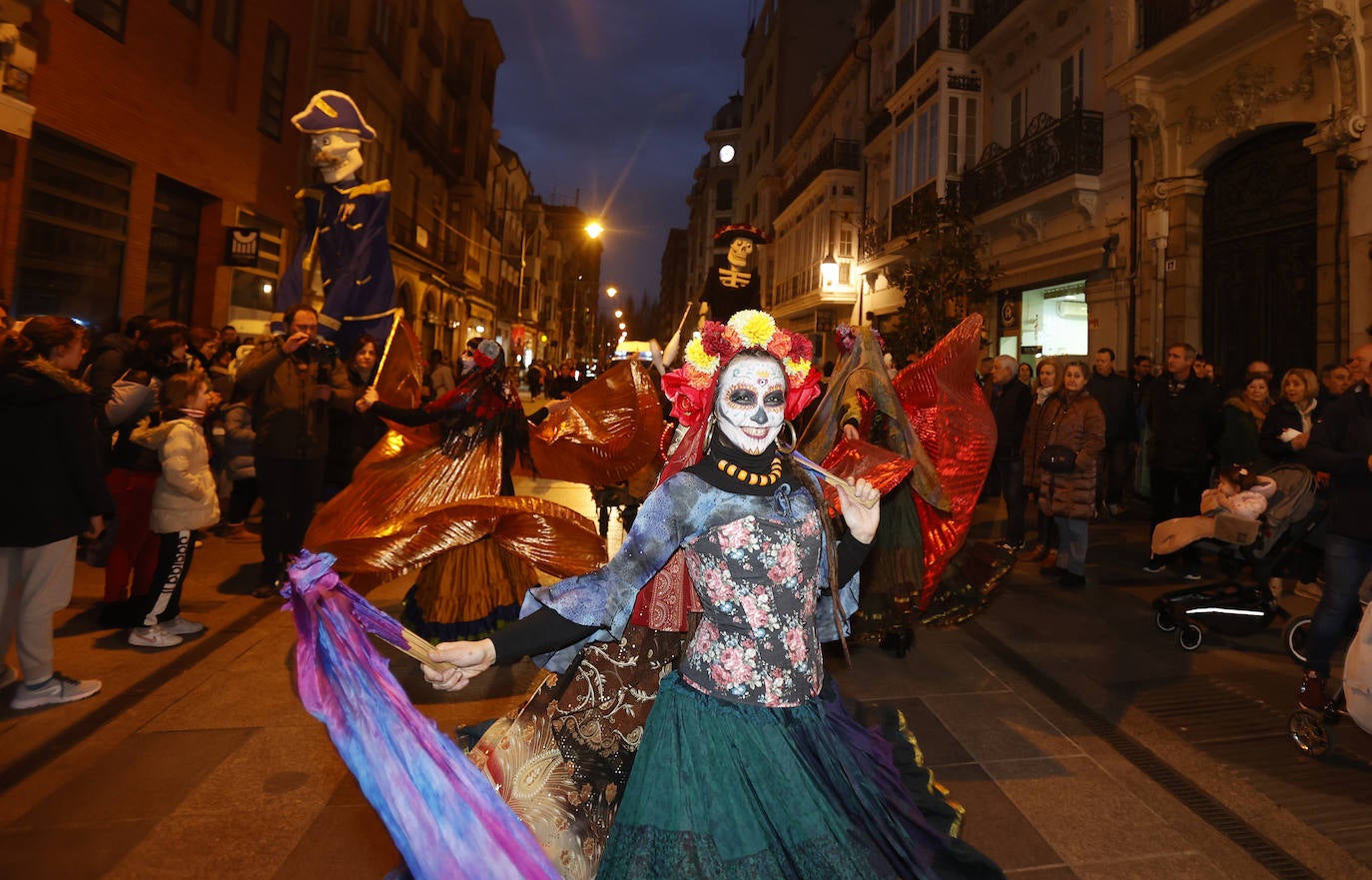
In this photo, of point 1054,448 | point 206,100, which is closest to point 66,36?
point 206,100

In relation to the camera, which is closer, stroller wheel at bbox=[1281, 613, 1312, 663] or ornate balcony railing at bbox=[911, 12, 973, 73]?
stroller wheel at bbox=[1281, 613, 1312, 663]

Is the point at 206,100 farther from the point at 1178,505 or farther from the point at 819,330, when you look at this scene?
the point at 819,330

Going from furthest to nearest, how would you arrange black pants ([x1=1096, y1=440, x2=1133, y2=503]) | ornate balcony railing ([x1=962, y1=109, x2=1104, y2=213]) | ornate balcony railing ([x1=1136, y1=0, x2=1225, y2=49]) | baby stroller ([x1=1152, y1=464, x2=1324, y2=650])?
1. ornate balcony railing ([x1=962, y1=109, x2=1104, y2=213])
2. ornate balcony railing ([x1=1136, y1=0, x2=1225, y2=49])
3. black pants ([x1=1096, y1=440, x2=1133, y2=503])
4. baby stroller ([x1=1152, y1=464, x2=1324, y2=650])

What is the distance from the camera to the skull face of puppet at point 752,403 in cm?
215

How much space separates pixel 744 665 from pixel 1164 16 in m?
13.7

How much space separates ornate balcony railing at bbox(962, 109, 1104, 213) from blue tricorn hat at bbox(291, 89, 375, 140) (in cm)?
1191

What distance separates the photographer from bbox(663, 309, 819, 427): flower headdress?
2.27 metres

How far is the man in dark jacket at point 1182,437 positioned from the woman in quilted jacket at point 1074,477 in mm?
1060

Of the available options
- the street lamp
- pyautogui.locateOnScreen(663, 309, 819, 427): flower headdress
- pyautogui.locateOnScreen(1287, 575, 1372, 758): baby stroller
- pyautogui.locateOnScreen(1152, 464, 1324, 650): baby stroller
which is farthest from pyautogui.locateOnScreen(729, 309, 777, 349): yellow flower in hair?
the street lamp

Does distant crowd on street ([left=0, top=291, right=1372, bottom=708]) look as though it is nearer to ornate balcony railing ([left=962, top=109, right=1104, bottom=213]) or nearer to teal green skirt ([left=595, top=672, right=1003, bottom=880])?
teal green skirt ([left=595, top=672, right=1003, bottom=880])

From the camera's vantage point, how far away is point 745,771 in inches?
76.5

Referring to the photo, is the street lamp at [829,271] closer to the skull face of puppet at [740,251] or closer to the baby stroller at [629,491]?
the skull face of puppet at [740,251]

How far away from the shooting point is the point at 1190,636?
5199mm

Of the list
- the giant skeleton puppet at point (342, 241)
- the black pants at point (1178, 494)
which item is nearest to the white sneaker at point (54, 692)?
the giant skeleton puppet at point (342, 241)
